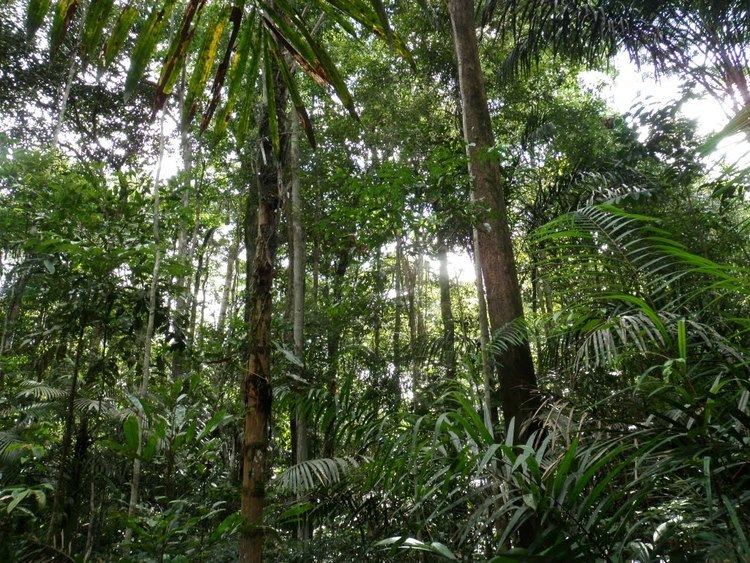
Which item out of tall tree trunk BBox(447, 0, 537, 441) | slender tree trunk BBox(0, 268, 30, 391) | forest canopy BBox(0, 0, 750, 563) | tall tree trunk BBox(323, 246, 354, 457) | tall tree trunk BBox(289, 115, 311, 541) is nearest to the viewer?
forest canopy BBox(0, 0, 750, 563)

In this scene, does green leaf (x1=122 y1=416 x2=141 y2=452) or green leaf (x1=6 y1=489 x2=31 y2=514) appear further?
green leaf (x1=6 y1=489 x2=31 y2=514)

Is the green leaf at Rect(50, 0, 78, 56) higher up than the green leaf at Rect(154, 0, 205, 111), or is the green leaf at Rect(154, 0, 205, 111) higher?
the green leaf at Rect(50, 0, 78, 56)

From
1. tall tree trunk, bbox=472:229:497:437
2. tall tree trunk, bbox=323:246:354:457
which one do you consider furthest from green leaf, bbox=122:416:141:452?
tall tree trunk, bbox=472:229:497:437

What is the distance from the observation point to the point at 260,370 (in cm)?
184

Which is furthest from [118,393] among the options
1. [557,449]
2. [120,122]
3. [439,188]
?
[120,122]

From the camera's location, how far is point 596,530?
1.44m

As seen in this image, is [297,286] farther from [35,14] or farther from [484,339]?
[35,14]

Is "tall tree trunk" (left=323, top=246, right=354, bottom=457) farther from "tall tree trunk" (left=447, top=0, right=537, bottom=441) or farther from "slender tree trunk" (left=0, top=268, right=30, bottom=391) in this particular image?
"slender tree trunk" (left=0, top=268, right=30, bottom=391)

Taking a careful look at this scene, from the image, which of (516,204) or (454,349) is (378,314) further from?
(454,349)

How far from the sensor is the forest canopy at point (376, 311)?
135 cm

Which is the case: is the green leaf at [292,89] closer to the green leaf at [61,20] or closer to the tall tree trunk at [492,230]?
the green leaf at [61,20]

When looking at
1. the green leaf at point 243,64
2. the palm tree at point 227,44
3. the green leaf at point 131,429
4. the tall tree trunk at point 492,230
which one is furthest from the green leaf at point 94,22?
the tall tree trunk at point 492,230

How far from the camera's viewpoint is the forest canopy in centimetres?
135

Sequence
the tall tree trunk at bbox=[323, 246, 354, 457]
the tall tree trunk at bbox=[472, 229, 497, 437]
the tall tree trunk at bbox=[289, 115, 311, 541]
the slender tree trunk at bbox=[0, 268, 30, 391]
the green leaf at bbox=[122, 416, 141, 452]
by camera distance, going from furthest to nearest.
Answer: the tall tree trunk at bbox=[323, 246, 354, 457] → the tall tree trunk at bbox=[289, 115, 311, 541] → the slender tree trunk at bbox=[0, 268, 30, 391] → the tall tree trunk at bbox=[472, 229, 497, 437] → the green leaf at bbox=[122, 416, 141, 452]
